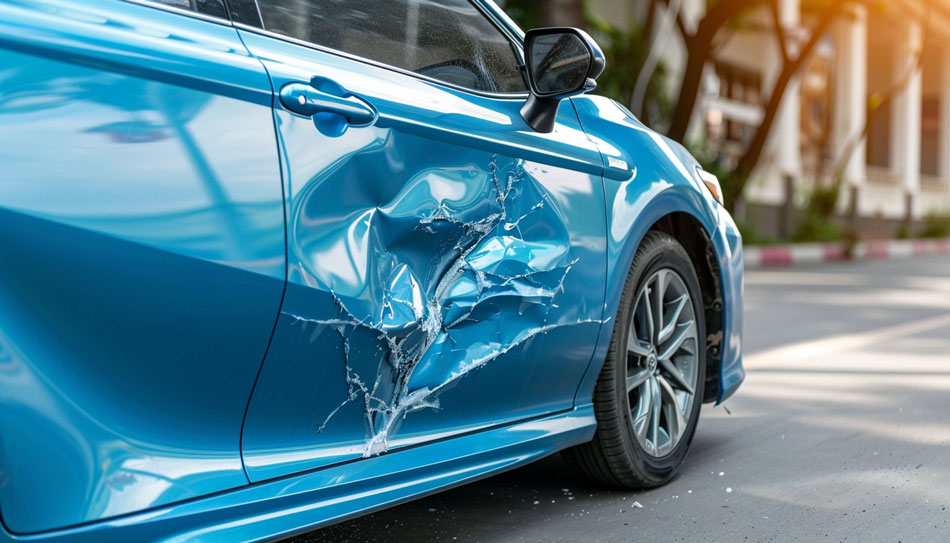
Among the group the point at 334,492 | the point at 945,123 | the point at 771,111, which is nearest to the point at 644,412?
the point at 334,492

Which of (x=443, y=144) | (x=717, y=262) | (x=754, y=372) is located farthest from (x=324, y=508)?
(x=754, y=372)

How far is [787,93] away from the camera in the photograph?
82.0ft

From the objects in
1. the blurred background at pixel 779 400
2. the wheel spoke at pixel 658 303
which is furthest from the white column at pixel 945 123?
the wheel spoke at pixel 658 303

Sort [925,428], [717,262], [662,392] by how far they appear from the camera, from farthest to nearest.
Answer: [925,428] → [717,262] → [662,392]

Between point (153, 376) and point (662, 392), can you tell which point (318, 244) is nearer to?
point (153, 376)

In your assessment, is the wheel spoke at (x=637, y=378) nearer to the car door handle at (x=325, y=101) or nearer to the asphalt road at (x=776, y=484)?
the asphalt road at (x=776, y=484)

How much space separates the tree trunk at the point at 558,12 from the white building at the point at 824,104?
348 inches

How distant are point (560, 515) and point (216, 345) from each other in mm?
1482

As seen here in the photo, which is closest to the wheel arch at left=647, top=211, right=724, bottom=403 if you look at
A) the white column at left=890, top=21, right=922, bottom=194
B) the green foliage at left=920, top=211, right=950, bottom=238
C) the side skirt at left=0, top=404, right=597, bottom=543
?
the side skirt at left=0, top=404, right=597, bottom=543

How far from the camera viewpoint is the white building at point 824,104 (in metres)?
21.9

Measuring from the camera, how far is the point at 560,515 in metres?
3.19

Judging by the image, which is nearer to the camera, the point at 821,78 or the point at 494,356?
the point at 494,356

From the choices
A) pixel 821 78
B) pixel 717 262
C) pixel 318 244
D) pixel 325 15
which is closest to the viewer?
pixel 318 244

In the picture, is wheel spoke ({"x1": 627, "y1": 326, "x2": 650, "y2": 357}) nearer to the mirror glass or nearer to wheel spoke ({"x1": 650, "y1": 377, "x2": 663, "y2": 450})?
wheel spoke ({"x1": 650, "y1": 377, "x2": 663, "y2": 450})
